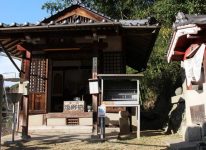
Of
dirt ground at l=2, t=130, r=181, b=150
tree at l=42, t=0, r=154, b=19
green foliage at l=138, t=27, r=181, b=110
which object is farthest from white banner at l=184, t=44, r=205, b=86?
tree at l=42, t=0, r=154, b=19

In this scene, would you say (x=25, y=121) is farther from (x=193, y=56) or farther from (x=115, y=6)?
(x=115, y=6)

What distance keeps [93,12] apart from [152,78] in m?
7.67

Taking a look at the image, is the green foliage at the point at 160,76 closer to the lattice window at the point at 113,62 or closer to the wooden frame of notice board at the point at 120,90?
the lattice window at the point at 113,62

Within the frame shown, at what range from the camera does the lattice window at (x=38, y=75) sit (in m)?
16.6

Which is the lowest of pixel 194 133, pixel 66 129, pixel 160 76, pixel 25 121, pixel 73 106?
pixel 66 129

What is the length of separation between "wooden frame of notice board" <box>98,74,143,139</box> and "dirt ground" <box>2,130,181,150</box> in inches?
48.3

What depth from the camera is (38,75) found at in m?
16.7

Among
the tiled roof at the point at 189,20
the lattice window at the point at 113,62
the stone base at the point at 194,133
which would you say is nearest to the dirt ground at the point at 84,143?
the stone base at the point at 194,133

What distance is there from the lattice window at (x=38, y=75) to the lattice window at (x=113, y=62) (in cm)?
279

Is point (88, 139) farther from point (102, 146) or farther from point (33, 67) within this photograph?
point (33, 67)

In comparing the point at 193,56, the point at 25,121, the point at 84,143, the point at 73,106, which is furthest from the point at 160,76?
the point at 193,56

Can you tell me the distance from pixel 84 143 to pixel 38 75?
5662 mm

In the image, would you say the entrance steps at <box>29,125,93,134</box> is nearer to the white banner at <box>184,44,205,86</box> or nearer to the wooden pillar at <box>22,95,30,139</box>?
the wooden pillar at <box>22,95,30,139</box>

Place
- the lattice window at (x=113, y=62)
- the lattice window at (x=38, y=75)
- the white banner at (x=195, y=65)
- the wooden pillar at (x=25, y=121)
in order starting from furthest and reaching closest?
the lattice window at (x=38, y=75) < the lattice window at (x=113, y=62) < the wooden pillar at (x=25, y=121) < the white banner at (x=195, y=65)
